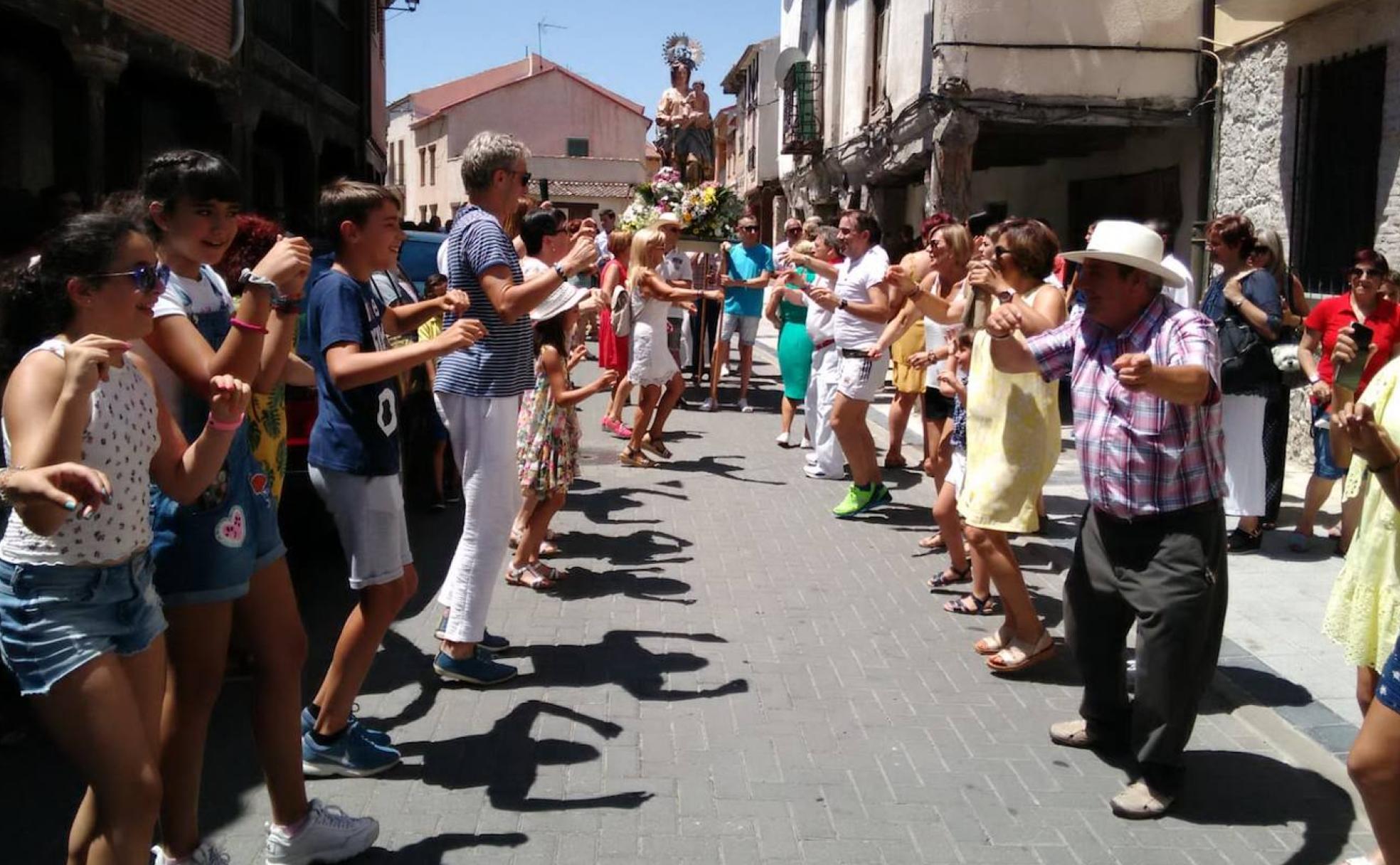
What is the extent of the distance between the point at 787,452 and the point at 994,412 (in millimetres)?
5695

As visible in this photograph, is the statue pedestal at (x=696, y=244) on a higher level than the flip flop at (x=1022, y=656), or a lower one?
higher

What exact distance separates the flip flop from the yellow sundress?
485mm

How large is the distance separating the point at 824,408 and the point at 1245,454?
Result: 10.6 feet

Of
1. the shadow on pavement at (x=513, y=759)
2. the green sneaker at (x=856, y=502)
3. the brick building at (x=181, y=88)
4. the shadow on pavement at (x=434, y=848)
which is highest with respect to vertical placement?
the brick building at (x=181, y=88)

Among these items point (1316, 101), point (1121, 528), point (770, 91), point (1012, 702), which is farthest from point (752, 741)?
point (770, 91)

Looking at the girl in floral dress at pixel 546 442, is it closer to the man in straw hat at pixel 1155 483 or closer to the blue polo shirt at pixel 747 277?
→ the man in straw hat at pixel 1155 483

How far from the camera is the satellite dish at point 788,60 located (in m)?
24.0

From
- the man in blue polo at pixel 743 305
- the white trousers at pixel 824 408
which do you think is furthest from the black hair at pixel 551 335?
the man in blue polo at pixel 743 305

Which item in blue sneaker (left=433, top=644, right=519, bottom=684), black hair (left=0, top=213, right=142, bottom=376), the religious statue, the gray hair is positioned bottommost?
blue sneaker (left=433, top=644, right=519, bottom=684)

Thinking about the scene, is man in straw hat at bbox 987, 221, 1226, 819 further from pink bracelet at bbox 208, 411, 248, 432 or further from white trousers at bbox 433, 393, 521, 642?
pink bracelet at bbox 208, 411, 248, 432

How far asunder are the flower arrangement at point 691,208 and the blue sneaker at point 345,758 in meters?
9.44

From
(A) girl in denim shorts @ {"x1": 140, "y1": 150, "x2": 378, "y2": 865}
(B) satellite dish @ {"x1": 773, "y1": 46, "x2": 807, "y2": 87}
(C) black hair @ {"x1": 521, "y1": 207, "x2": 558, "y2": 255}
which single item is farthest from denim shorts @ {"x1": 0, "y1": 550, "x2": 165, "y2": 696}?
(B) satellite dish @ {"x1": 773, "y1": 46, "x2": 807, "y2": 87}

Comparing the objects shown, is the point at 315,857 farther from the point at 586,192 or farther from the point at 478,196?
the point at 586,192

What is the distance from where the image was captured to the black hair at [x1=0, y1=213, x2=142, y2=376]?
8.87 ft
